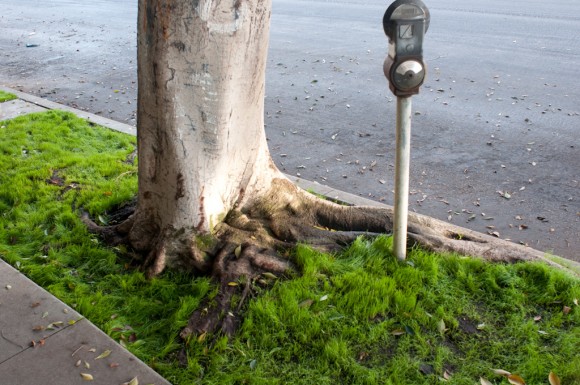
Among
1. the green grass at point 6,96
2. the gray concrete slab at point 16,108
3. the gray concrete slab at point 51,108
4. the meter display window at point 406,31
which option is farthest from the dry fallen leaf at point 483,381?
the green grass at point 6,96

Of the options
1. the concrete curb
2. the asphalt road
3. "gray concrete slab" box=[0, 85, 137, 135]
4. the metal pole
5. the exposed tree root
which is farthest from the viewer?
"gray concrete slab" box=[0, 85, 137, 135]

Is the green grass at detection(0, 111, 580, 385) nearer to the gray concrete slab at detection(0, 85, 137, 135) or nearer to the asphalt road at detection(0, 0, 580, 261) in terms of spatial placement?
the asphalt road at detection(0, 0, 580, 261)

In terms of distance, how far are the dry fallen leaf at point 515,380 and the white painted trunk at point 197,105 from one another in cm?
209

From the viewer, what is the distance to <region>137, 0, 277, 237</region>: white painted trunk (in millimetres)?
3609

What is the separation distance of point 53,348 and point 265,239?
152cm

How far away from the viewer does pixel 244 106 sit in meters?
3.96

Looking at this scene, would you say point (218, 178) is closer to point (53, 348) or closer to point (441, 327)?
point (53, 348)

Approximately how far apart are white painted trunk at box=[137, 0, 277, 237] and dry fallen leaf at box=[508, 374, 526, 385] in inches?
82.3

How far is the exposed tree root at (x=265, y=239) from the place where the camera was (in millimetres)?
3799

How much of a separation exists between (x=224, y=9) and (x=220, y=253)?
61.2 inches

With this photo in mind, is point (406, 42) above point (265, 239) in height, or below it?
above

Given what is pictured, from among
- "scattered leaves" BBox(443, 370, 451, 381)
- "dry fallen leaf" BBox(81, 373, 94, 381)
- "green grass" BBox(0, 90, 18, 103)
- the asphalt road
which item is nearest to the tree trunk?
"dry fallen leaf" BBox(81, 373, 94, 381)

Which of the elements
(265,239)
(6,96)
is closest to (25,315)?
(265,239)

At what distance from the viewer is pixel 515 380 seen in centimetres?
307
